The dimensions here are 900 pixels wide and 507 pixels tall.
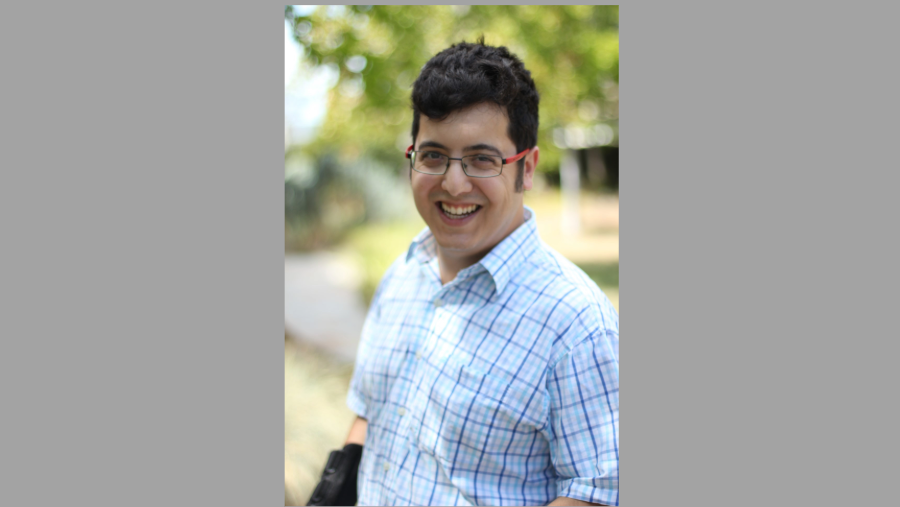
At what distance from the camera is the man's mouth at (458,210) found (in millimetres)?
2035

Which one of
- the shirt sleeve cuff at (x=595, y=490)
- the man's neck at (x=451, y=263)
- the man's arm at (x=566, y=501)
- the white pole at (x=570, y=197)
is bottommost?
the man's arm at (x=566, y=501)

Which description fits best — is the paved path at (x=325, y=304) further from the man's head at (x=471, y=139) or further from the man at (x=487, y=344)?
the man's head at (x=471, y=139)

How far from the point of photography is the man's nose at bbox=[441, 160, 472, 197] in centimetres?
194

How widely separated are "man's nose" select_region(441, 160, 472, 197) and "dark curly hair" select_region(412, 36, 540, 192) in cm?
17

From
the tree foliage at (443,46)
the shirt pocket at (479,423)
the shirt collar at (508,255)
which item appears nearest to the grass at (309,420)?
the tree foliage at (443,46)

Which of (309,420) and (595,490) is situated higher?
(595,490)

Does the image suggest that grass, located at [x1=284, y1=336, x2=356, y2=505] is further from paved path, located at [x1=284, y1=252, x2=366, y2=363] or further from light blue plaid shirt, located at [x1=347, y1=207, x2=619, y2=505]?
light blue plaid shirt, located at [x1=347, y1=207, x2=619, y2=505]

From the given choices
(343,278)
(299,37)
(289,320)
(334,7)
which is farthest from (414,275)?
(343,278)

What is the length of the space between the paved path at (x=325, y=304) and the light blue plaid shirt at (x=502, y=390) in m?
4.93

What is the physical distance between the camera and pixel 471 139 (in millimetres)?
1933

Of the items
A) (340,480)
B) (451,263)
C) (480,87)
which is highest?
(480,87)

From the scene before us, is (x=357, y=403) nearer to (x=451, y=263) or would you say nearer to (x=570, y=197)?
(x=451, y=263)

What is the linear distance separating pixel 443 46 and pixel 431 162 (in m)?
5.25

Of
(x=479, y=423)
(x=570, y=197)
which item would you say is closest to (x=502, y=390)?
(x=479, y=423)
